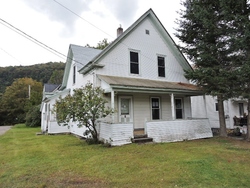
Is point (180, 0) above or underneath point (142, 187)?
above

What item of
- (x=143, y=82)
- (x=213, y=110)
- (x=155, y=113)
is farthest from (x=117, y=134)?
(x=213, y=110)

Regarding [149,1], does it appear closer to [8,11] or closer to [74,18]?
[74,18]

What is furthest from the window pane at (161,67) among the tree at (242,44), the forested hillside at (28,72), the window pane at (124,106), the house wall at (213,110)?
the forested hillside at (28,72)

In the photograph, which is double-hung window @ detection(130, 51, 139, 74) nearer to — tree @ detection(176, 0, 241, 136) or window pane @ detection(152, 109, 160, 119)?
window pane @ detection(152, 109, 160, 119)

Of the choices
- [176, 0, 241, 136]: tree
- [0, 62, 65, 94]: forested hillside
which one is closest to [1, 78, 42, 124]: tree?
[0, 62, 65, 94]: forested hillside

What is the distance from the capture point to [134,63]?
11539 mm

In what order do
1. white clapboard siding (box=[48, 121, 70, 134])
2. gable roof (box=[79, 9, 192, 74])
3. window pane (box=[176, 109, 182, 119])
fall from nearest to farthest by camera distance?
gable roof (box=[79, 9, 192, 74]) → window pane (box=[176, 109, 182, 119]) → white clapboard siding (box=[48, 121, 70, 134])

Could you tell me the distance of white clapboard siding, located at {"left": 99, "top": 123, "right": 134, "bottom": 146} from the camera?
8.04 m

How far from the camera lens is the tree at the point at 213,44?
31.8ft

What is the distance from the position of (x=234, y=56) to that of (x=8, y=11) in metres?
11.8

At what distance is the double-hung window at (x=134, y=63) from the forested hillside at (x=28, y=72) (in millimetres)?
33685

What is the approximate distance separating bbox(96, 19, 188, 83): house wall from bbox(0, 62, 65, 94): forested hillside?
110ft

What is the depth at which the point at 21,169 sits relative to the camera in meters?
5.27

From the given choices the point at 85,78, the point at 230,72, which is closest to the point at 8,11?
the point at 85,78
